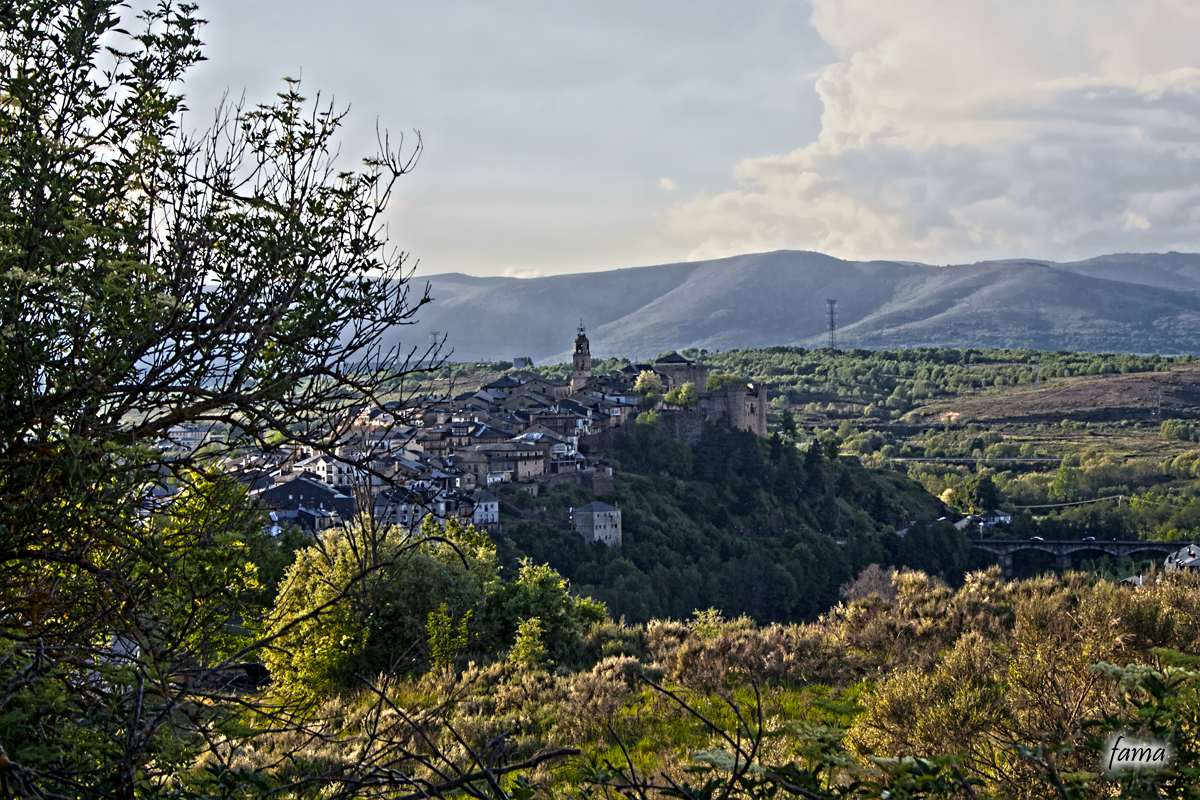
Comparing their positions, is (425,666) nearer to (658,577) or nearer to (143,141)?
(143,141)

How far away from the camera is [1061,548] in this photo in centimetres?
5859

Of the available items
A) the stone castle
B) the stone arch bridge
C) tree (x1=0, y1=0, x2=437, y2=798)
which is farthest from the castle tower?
tree (x1=0, y1=0, x2=437, y2=798)

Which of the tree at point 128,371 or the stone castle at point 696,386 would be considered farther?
the stone castle at point 696,386

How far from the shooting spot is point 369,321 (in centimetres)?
468

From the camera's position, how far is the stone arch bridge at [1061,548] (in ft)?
183

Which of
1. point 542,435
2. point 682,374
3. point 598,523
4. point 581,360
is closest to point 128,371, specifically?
point 598,523

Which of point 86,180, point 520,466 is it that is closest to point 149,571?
point 86,180

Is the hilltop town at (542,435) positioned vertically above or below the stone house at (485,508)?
above

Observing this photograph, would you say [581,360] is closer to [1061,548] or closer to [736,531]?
[736,531]

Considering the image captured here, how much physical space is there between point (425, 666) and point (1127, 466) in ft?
255

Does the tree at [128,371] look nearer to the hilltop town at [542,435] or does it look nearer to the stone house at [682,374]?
the hilltop town at [542,435]

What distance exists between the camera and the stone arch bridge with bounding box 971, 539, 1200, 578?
183ft

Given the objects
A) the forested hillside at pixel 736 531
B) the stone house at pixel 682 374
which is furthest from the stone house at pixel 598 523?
the stone house at pixel 682 374

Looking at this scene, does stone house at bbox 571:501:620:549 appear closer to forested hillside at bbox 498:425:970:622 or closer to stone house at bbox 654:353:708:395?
forested hillside at bbox 498:425:970:622
